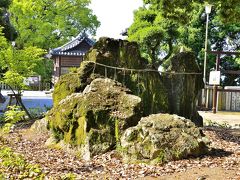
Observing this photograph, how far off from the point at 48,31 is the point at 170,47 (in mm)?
14645

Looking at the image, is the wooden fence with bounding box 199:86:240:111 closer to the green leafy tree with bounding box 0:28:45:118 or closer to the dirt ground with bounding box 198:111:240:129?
the dirt ground with bounding box 198:111:240:129

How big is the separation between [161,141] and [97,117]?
1875 millimetres

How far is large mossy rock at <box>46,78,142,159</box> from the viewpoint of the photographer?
26.6 feet

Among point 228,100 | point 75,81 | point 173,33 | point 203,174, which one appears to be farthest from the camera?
point 173,33

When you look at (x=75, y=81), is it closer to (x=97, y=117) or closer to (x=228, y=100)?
(x=97, y=117)

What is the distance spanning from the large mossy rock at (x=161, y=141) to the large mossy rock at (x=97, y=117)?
0.67 m

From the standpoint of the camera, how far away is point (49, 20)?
36.9m

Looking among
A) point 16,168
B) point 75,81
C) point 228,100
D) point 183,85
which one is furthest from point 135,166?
point 228,100

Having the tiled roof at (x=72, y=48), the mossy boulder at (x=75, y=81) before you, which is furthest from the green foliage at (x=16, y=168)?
the tiled roof at (x=72, y=48)

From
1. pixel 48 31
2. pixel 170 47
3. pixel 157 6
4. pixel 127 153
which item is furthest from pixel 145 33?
pixel 127 153

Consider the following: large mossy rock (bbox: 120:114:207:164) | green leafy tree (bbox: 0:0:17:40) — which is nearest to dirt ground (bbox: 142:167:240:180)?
large mossy rock (bbox: 120:114:207:164)

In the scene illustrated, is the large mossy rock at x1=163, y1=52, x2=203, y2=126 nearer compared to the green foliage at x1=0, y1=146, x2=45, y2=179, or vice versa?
the green foliage at x1=0, y1=146, x2=45, y2=179

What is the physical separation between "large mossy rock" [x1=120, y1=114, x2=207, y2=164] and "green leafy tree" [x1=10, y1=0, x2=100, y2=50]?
28.4m

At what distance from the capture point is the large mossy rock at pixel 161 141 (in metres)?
6.94
